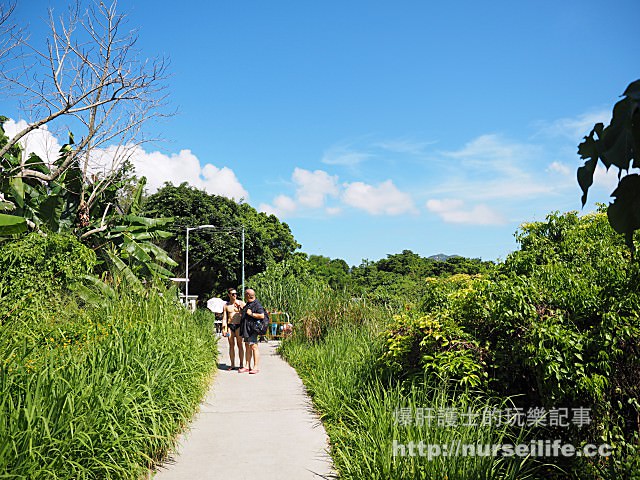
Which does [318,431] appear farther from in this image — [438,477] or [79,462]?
[79,462]

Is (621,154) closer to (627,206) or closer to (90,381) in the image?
→ (627,206)

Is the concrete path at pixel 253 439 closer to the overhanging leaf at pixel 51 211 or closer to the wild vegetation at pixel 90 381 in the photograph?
the wild vegetation at pixel 90 381

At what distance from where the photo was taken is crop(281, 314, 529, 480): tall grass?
14.6ft

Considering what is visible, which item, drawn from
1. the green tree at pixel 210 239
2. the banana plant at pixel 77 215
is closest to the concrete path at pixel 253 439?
the banana plant at pixel 77 215

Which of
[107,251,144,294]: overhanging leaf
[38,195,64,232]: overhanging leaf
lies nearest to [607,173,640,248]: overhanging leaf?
[107,251,144,294]: overhanging leaf

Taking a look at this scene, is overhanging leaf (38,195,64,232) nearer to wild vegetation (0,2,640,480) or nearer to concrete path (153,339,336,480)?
wild vegetation (0,2,640,480)

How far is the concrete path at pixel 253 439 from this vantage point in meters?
5.17

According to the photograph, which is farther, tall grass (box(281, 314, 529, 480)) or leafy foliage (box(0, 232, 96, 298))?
leafy foliage (box(0, 232, 96, 298))

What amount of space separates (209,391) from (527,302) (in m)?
5.68

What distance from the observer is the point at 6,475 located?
344cm

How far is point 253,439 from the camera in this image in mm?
6184

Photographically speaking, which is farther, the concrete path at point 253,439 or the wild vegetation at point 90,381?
the concrete path at point 253,439

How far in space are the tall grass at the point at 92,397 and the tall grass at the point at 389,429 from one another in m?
1.90

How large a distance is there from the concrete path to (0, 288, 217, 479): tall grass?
0.28 meters
